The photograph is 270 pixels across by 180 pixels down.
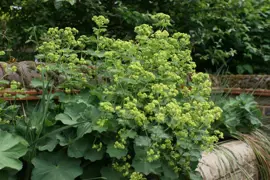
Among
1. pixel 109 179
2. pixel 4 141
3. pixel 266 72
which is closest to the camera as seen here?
pixel 4 141

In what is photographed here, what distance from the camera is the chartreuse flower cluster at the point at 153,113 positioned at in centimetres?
180

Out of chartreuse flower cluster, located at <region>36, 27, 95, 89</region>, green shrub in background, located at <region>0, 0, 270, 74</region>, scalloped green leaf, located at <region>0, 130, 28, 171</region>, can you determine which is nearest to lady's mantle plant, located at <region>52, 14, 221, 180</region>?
chartreuse flower cluster, located at <region>36, 27, 95, 89</region>

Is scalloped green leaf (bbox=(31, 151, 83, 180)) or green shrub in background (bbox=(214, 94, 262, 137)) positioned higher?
scalloped green leaf (bbox=(31, 151, 83, 180))

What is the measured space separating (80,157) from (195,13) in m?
2.79

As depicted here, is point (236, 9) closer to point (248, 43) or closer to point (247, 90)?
point (248, 43)

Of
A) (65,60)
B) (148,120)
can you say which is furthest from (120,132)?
(65,60)

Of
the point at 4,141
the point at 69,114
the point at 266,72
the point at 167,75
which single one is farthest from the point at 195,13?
the point at 4,141

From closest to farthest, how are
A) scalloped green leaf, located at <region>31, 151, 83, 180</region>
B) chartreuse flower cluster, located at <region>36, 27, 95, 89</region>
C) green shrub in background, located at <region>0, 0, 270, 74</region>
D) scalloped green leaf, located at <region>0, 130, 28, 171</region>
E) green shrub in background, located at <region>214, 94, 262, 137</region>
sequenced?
scalloped green leaf, located at <region>0, 130, 28, 171</region> < scalloped green leaf, located at <region>31, 151, 83, 180</region> < chartreuse flower cluster, located at <region>36, 27, 95, 89</region> < green shrub in background, located at <region>214, 94, 262, 137</region> < green shrub in background, located at <region>0, 0, 270, 74</region>

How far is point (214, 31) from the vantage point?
4.71 metres

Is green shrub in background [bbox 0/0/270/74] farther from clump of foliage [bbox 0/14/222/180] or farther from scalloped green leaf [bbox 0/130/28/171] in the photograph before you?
scalloped green leaf [bbox 0/130/28/171]

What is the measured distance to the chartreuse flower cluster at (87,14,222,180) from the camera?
1802mm

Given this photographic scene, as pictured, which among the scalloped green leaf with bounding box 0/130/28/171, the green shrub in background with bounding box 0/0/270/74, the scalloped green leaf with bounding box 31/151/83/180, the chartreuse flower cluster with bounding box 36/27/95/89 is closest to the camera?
the scalloped green leaf with bounding box 0/130/28/171

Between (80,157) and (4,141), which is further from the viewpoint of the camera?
(80,157)

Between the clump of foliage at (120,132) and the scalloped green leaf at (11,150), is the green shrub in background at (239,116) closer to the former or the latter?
the clump of foliage at (120,132)
